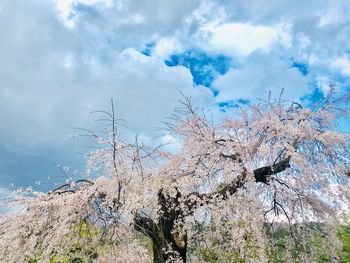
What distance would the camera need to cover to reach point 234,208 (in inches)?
342

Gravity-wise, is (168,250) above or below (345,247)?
below

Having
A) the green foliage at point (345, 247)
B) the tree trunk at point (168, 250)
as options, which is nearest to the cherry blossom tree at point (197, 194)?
the tree trunk at point (168, 250)

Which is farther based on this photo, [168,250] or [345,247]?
[345,247]

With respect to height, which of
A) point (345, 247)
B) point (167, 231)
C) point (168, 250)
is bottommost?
point (168, 250)

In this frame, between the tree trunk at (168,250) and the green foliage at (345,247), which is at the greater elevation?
the green foliage at (345,247)

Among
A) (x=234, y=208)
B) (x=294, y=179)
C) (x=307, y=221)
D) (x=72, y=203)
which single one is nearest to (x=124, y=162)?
(x=72, y=203)

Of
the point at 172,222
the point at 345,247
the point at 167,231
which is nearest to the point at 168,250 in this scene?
the point at 167,231

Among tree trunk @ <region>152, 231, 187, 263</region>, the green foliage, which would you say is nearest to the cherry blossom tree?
tree trunk @ <region>152, 231, 187, 263</region>

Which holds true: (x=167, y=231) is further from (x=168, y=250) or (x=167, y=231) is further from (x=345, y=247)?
(x=345, y=247)

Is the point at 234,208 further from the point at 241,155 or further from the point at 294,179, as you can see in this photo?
the point at 294,179

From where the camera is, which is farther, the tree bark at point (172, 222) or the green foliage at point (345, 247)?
the green foliage at point (345, 247)

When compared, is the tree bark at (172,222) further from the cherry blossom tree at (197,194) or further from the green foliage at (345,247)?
the green foliage at (345,247)

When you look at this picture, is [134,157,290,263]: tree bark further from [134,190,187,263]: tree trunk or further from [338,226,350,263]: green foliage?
[338,226,350,263]: green foliage

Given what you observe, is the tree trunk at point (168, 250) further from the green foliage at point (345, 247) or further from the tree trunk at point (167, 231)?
the green foliage at point (345, 247)
